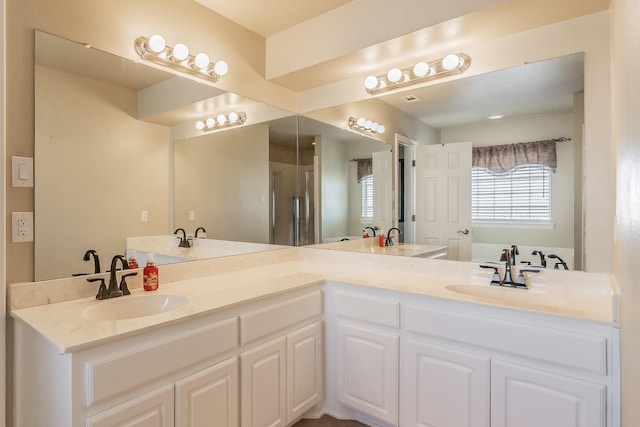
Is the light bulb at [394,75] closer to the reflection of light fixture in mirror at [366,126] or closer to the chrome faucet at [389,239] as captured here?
the reflection of light fixture in mirror at [366,126]

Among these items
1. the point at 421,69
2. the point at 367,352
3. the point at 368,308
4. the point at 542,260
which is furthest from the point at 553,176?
the point at 367,352

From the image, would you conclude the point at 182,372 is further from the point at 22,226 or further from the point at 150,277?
the point at 22,226

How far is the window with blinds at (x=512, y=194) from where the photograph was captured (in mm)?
1827

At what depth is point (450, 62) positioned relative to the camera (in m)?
2.01

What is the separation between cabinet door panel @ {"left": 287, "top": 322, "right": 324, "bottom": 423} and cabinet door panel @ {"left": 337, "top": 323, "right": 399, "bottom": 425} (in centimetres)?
13

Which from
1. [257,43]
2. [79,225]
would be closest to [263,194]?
[257,43]

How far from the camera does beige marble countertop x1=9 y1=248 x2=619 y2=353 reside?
1.23 meters

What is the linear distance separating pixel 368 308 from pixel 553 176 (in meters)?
1.21

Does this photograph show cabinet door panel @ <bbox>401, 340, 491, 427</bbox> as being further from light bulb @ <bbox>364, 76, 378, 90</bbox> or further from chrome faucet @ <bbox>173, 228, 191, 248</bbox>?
light bulb @ <bbox>364, 76, 378, 90</bbox>

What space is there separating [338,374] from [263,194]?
4.60ft

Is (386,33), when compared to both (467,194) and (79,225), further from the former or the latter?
(79,225)

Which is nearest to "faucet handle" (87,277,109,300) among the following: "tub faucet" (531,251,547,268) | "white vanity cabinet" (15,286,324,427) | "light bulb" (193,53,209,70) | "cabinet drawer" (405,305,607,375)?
"white vanity cabinet" (15,286,324,427)

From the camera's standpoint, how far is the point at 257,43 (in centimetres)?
249

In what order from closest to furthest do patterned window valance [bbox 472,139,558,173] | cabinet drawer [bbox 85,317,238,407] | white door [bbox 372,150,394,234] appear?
cabinet drawer [bbox 85,317,238,407] < patterned window valance [bbox 472,139,558,173] < white door [bbox 372,150,394,234]
